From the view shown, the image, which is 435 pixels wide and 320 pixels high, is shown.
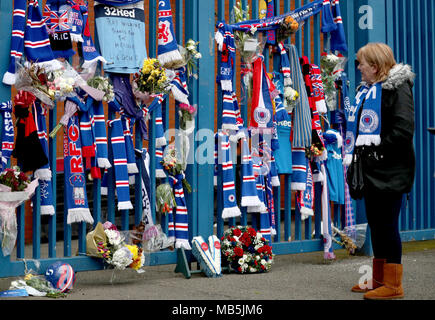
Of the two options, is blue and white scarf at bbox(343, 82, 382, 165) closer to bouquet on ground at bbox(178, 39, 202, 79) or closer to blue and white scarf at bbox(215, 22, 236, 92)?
blue and white scarf at bbox(215, 22, 236, 92)

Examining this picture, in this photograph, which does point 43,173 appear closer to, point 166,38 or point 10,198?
point 10,198

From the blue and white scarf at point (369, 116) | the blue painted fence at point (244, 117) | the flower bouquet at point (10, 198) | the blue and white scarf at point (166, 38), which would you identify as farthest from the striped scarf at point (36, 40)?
the blue and white scarf at point (369, 116)

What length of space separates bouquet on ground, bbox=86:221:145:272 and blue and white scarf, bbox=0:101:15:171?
2.95ft

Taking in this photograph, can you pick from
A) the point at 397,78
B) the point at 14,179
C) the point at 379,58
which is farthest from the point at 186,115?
the point at 397,78

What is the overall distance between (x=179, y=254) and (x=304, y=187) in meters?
1.53

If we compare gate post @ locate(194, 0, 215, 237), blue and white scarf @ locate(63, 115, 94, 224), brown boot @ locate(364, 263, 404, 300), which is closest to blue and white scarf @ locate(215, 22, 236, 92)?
gate post @ locate(194, 0, 215, 237)

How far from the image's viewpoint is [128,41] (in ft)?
18.4

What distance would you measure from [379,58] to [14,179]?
2784 millimetres

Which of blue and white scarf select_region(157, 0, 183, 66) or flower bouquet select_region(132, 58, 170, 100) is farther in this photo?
blue and white scarf select_region(157, 0, 183, 66)

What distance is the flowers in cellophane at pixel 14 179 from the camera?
4766mm

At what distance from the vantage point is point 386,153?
4652 mm

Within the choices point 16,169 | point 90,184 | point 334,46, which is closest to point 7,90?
point 16,169

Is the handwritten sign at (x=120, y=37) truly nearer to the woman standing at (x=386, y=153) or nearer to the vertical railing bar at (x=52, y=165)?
the vertical railing bar at (x=52, y=165)

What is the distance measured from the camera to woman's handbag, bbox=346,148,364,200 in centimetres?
473
